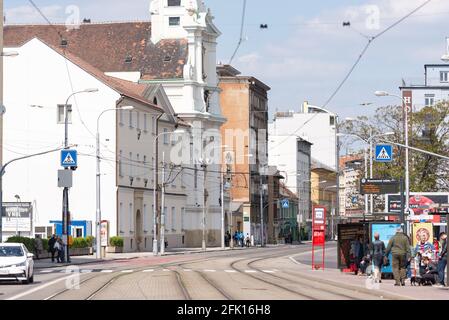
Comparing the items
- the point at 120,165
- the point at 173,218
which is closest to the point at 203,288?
the point at 120,165

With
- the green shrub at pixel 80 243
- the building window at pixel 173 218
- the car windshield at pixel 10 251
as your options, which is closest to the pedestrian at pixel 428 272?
the car windshield at pixel 10 251

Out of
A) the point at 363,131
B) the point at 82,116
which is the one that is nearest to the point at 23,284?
the point at 82,116

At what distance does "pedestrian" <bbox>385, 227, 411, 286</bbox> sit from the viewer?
34719mm

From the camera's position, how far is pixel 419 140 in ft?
269

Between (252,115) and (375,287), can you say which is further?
(252,115)

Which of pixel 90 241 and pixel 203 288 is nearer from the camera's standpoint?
pixel 203 288

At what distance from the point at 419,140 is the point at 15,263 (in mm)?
49729

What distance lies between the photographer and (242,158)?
130m

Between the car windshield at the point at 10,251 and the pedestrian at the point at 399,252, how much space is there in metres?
12.2

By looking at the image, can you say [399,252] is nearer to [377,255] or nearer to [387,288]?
[377,255]

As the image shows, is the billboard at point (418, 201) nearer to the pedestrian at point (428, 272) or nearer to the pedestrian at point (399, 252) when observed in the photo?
the pedestrian at point (428, 272)

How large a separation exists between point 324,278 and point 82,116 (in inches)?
1817

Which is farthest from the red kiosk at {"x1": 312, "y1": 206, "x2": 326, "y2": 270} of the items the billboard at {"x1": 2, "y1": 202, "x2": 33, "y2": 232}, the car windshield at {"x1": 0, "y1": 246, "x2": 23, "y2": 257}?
the billboard at {"x1": 2, "y1": 202, "x2": 33, "y2": 232}
